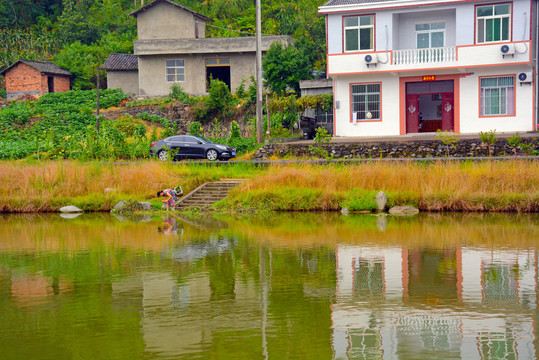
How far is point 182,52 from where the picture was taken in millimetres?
49594

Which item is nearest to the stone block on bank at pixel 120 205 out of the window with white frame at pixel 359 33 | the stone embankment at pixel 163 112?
the window with white frame at pixel 359 33

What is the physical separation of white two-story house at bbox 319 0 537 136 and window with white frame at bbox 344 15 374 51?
52mm

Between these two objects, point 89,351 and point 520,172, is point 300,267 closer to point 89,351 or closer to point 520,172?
point 89,351

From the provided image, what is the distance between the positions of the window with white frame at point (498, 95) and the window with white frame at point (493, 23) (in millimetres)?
2050

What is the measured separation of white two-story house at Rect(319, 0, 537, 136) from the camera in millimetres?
35156

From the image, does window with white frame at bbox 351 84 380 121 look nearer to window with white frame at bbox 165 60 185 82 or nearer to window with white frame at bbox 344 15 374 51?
window with white frame at bbox 344 15 374 51

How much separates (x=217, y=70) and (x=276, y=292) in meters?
41.2

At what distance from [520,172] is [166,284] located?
15195mm

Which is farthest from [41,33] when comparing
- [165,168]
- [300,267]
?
[300,267]

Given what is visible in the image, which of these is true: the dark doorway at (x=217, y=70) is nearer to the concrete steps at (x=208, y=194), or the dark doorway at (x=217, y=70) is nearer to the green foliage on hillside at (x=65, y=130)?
the green foliage on hillside at (x=65, y=130)

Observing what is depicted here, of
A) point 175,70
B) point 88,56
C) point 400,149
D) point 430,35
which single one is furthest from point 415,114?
point 88,56

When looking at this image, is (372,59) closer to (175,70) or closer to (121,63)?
(175,70)

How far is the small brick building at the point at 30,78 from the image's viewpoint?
53.4 m

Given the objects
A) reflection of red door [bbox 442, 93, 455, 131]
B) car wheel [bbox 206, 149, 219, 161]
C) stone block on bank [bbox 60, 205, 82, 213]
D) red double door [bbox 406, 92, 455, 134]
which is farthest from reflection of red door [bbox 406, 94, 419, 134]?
stone block on bank [bbox 60, 205, 82, 213]
